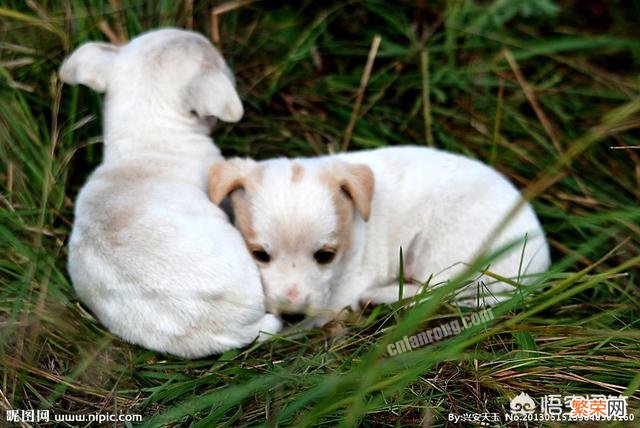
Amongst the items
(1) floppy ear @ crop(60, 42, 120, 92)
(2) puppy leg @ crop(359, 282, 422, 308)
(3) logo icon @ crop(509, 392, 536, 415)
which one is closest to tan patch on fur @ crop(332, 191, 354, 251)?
(2) puppy leg @ crop(359, 282, 422, 308)

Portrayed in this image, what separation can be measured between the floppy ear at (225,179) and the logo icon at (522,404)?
1.51m

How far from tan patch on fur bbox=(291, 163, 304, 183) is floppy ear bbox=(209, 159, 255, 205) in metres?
0.21

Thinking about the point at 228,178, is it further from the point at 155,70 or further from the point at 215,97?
the point at 155,70

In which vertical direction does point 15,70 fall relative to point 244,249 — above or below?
above

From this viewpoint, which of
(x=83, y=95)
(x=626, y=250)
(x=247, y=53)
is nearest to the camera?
(x=626, y=250)

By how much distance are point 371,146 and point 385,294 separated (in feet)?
4.08

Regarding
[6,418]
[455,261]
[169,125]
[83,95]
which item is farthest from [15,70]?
[455,261]

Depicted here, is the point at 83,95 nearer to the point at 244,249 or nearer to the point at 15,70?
the point at 15,70

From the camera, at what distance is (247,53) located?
4.70 m

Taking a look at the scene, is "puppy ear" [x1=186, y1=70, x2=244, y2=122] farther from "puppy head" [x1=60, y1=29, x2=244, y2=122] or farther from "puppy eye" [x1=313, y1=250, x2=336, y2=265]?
"puppy eye" [x1=313, y1=250, x2=336, y2=265]

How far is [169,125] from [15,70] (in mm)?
1014

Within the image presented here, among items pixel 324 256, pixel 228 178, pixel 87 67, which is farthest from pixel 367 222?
pixel 87 67

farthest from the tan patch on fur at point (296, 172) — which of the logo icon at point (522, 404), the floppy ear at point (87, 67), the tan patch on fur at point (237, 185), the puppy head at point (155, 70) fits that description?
the logo icon at point (522, 404)

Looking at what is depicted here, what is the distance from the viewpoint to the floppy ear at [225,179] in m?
3.38
